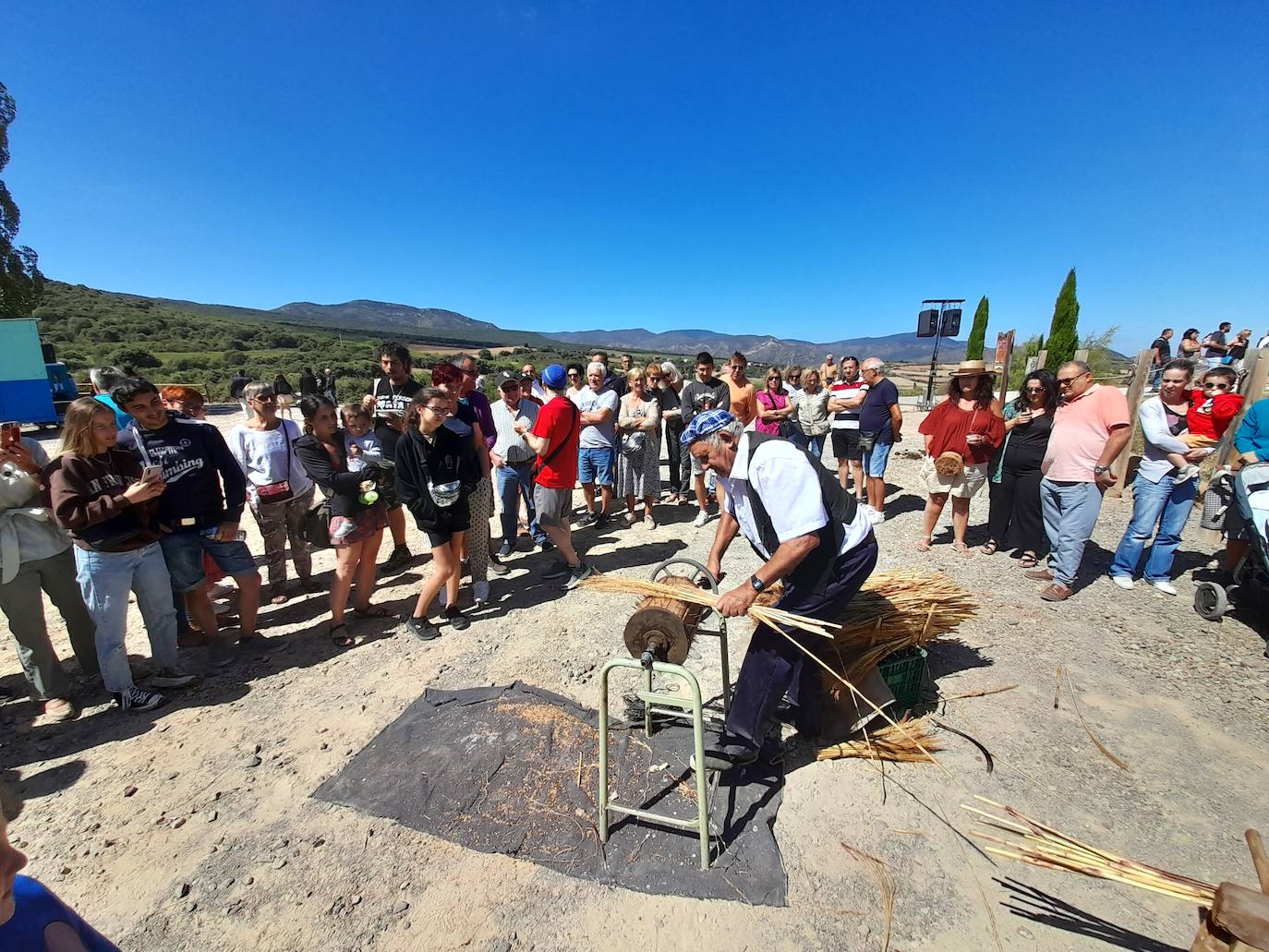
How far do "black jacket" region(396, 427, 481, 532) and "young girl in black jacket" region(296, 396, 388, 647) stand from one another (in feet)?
1.37

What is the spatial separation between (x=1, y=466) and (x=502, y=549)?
402 centimetres

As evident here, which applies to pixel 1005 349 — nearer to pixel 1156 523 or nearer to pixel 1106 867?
pixel 1156 523

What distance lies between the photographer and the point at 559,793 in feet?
9.61

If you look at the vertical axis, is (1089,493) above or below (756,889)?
above

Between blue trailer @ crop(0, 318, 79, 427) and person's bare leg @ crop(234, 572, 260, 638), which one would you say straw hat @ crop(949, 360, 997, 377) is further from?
blue trailer @ crop(0, 318, 79, 427)

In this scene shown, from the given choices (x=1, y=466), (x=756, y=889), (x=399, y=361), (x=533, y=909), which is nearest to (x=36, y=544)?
(x=1, y=466)

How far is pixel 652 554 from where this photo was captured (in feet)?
20.7

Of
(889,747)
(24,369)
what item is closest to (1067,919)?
(889,747)

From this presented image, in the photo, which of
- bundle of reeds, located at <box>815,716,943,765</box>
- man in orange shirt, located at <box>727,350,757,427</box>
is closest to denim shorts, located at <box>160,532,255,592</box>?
bundle of reeds, located at <box>815,716,943,765</box>

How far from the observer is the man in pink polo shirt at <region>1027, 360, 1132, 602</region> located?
459cm

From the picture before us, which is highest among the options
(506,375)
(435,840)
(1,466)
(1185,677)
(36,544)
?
(506,375)

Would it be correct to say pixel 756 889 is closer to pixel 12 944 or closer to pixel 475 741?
pixel 475 741

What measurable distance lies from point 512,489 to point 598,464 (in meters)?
1.18

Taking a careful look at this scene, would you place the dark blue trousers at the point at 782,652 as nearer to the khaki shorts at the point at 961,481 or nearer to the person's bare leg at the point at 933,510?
the khaki shorts at the point at 961,481
